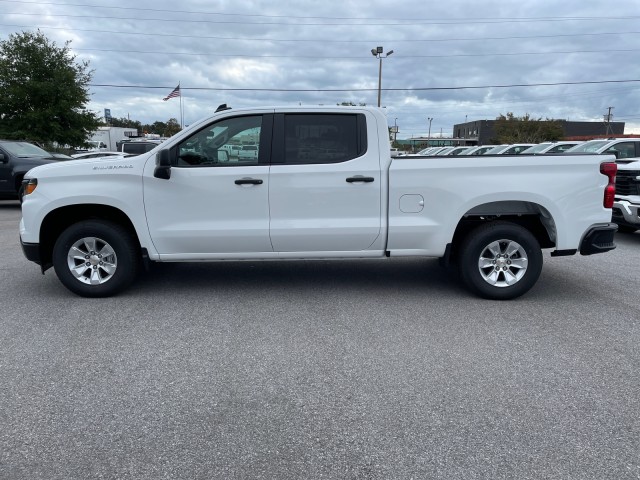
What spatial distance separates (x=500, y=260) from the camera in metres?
5.75

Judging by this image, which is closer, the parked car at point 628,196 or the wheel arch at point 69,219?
the wheel arch at point 69,219

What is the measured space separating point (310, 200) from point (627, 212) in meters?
6.56

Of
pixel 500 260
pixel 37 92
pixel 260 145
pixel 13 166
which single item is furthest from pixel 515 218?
pixel 37 92

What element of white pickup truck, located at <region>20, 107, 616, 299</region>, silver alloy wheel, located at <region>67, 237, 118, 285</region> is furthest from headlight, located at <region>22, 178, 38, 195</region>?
silver alloy wheel, located at <region>67, 237, 118, 285</region>

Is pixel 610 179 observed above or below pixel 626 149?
below

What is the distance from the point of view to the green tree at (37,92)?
88.5 feet

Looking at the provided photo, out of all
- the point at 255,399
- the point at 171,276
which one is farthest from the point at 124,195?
the point at 255,399

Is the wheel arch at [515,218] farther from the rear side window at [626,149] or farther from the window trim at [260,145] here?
the rear side window at [626,149]

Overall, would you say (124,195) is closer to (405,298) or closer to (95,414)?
(95,414)

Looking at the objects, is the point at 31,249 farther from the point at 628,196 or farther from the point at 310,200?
the point at 628,196

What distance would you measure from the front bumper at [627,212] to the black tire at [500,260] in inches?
177

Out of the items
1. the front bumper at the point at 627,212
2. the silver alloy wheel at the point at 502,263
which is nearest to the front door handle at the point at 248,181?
the silver alloy wheel at the point at 502,263

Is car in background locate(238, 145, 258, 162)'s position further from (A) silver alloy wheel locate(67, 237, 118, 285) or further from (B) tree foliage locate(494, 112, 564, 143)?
(B) tree foliage locate(494, 112, 564, 143)

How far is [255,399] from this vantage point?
353 cm
